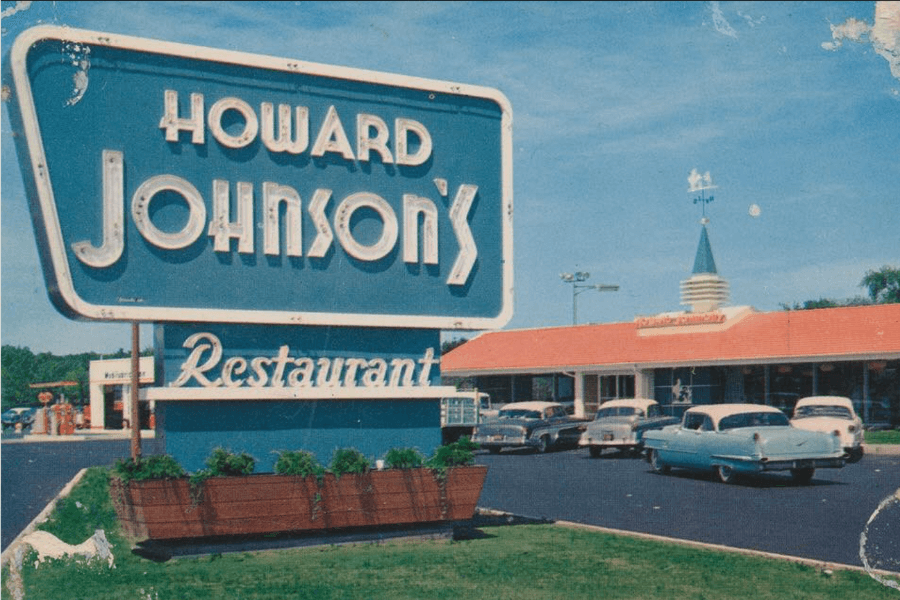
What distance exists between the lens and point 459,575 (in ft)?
29.8

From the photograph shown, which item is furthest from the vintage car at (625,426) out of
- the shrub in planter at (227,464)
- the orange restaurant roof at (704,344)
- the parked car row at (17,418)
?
the parked car row at (17,418)

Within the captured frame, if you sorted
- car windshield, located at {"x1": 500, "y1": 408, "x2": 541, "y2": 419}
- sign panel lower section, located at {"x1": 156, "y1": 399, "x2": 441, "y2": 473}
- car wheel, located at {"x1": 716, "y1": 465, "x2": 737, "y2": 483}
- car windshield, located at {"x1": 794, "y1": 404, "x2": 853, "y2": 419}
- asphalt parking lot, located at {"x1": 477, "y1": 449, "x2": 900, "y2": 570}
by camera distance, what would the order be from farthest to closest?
car windshield, located at {"x1": 500, "y1": 408, "x2": 541, "y2": 419} < car windshield, located at {"x1": 794, "y1": 404, "x2": 853, "y2": 419} < car wheel, located at {"x1": 716, "y1": 465, "x2": 737, "y2": 483} < asphalt parking lot, located at {"x1": 477, "y1": 449, "x2": 900, "y2": 570} < sign panel lower section, located at {"x1": 156, "y1": 399, "x2": 441, "y2": 473}

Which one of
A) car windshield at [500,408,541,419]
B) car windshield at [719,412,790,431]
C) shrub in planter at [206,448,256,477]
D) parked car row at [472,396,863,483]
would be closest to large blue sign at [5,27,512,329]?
shrub in planter at [206,448,256,477]

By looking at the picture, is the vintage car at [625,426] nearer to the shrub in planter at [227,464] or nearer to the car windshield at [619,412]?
the car windshield at [619,412]

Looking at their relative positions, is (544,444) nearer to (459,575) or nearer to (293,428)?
(293,428)

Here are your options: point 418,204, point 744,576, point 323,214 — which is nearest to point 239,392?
point 323,214

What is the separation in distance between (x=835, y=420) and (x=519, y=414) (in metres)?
9.50

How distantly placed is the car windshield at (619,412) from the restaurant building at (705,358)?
7668mm

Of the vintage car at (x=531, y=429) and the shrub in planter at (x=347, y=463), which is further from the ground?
the shrub in planter at (x=347, y=463)

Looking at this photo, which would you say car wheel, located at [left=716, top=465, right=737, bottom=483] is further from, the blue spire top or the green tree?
the green tree

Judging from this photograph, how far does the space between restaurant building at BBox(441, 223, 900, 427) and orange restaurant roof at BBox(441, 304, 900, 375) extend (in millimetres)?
43

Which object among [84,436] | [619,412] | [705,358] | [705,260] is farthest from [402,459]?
[84,436]

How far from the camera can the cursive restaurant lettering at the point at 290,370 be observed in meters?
10.2

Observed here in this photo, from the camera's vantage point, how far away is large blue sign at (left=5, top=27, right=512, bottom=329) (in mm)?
9438
